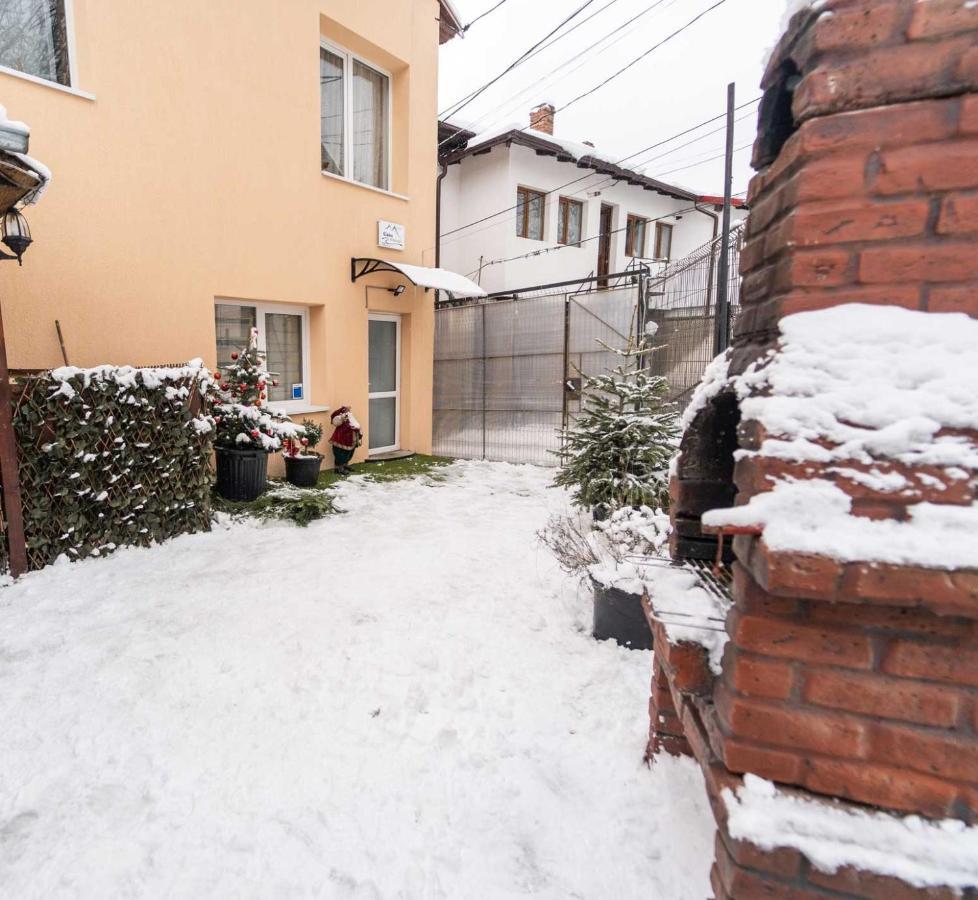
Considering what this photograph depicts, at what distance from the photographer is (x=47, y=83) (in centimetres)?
446

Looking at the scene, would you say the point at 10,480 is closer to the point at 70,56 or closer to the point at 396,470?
the point at 70,56

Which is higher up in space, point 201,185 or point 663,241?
point 663,241

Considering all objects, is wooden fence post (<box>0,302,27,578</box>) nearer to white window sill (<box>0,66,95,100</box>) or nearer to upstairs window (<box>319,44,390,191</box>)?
white window sill (<box>0,66,95,100</box>)

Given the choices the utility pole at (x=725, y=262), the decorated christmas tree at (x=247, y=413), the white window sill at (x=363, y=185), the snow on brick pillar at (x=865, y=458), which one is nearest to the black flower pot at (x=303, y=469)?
the decorated christmas tree at (x=247, y=413)

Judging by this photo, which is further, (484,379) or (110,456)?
(484,379)

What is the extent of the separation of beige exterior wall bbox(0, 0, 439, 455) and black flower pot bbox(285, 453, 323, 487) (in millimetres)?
1070

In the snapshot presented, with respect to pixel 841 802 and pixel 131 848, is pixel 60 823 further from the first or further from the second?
pixel 841 802

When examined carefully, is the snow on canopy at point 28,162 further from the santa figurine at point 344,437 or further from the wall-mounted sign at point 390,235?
the wall-mounted sign at point 390,235

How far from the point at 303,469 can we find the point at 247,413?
1162 mm

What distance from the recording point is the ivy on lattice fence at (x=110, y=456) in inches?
145

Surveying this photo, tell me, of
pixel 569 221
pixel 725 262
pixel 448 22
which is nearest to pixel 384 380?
pixel 725 262

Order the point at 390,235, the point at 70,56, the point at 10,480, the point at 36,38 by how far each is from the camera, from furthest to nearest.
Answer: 1. the point at 390,235
2. the point at 70,56
3. the point at 36,38
4. the point at 10,480

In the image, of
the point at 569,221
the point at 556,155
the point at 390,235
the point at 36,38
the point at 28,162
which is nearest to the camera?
the point at 28,162

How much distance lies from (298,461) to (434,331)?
3623 mm
